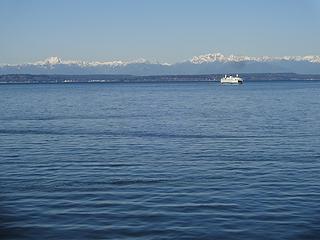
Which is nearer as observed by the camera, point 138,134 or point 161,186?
point 161,186

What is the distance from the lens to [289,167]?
26.9 m

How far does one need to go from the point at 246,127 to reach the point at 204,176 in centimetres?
2449

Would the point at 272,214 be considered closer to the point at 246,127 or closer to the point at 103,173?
the point at 103,173

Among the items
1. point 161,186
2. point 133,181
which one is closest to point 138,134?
point 133,181

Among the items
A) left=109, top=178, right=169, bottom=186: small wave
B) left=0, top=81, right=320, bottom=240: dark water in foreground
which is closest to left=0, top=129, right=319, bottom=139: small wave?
left=0, top=81, right=320, bottom=240: dark water in foreground

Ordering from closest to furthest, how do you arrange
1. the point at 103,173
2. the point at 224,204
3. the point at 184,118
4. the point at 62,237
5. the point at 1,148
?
the point at 62,237 → the point at 224,204 → the point at 103,173 → the point at 1,148 → the point at 184,118

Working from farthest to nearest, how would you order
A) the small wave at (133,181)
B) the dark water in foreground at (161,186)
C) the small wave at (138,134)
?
the small wave at (138,134) < the small wave at (133,181) < the dark water in foreground at (161,186)

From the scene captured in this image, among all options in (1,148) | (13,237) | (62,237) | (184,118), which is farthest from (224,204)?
(184,118)

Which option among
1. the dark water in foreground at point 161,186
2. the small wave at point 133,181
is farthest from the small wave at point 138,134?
the small wave at point 133,181

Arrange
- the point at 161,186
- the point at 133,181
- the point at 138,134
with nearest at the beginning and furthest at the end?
1. the point at 161,186
2. the point at 133,181
3. the point at 138,134

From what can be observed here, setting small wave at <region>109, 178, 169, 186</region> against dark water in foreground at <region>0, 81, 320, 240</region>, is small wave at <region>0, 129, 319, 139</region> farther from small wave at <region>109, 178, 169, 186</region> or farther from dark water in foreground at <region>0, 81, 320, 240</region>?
small wave at <region>109, 178, 169, 186</region>

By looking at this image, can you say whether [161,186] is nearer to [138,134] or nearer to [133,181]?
[133,181]

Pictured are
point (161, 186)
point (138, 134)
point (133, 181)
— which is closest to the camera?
point (161, 186)

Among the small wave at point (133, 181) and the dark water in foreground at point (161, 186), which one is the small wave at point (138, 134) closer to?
the dark water in foreground at point (161, 186)
